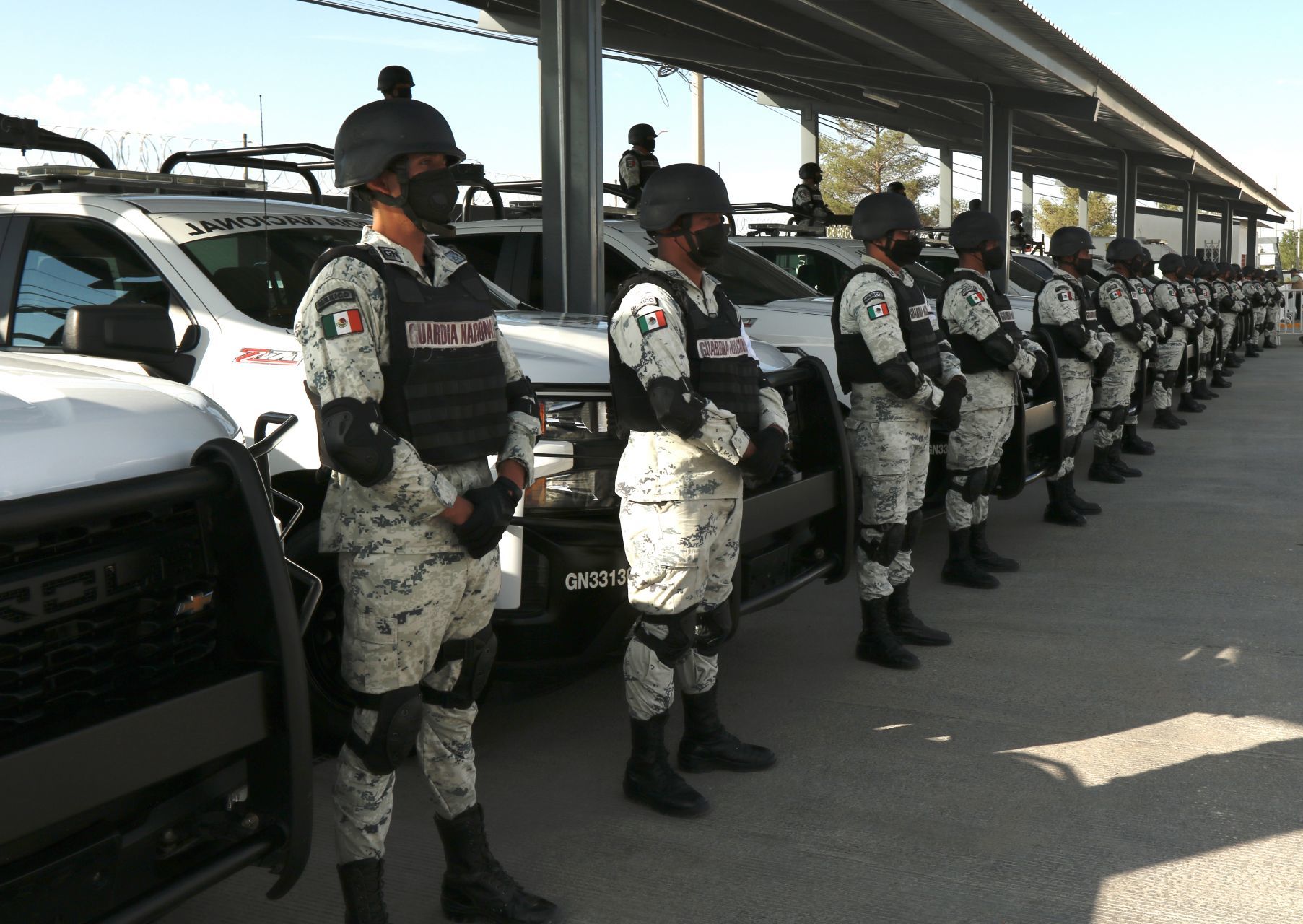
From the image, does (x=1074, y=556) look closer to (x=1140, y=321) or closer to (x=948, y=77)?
(x=1140, y=321)

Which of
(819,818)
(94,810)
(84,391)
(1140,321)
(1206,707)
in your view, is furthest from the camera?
(1140,321)

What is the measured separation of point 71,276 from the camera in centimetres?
437

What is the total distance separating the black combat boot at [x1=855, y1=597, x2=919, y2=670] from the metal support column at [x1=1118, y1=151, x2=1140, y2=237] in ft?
63.8

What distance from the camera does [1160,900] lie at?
3.21m

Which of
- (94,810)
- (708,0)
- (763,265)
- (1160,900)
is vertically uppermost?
(708,0)

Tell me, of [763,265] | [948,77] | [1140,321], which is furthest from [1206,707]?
[948,77]

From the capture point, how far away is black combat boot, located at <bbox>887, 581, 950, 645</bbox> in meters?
5.57

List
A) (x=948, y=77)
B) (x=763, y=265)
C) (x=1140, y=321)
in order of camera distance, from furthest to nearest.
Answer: (x=948, y=77) → (x=1140, y=321) → (x=763, y=265)

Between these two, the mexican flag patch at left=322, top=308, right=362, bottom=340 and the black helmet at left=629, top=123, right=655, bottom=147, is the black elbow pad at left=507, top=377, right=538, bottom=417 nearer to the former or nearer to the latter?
the mexican flag patch at left=322, top=308, right=362, bottom=340

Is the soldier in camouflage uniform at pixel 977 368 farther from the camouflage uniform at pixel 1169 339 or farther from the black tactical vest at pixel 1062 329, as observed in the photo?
the camouflage uniform at pixel 1169 339

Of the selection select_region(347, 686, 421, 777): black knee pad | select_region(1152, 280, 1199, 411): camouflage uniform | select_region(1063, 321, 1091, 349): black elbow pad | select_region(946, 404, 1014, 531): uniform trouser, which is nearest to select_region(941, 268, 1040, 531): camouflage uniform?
select_region(946, 404, 1014, 531): uniform trouser

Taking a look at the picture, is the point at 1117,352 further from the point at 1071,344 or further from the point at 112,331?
the point at 112,331

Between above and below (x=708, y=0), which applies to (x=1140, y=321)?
below

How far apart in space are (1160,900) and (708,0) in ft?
30.9
